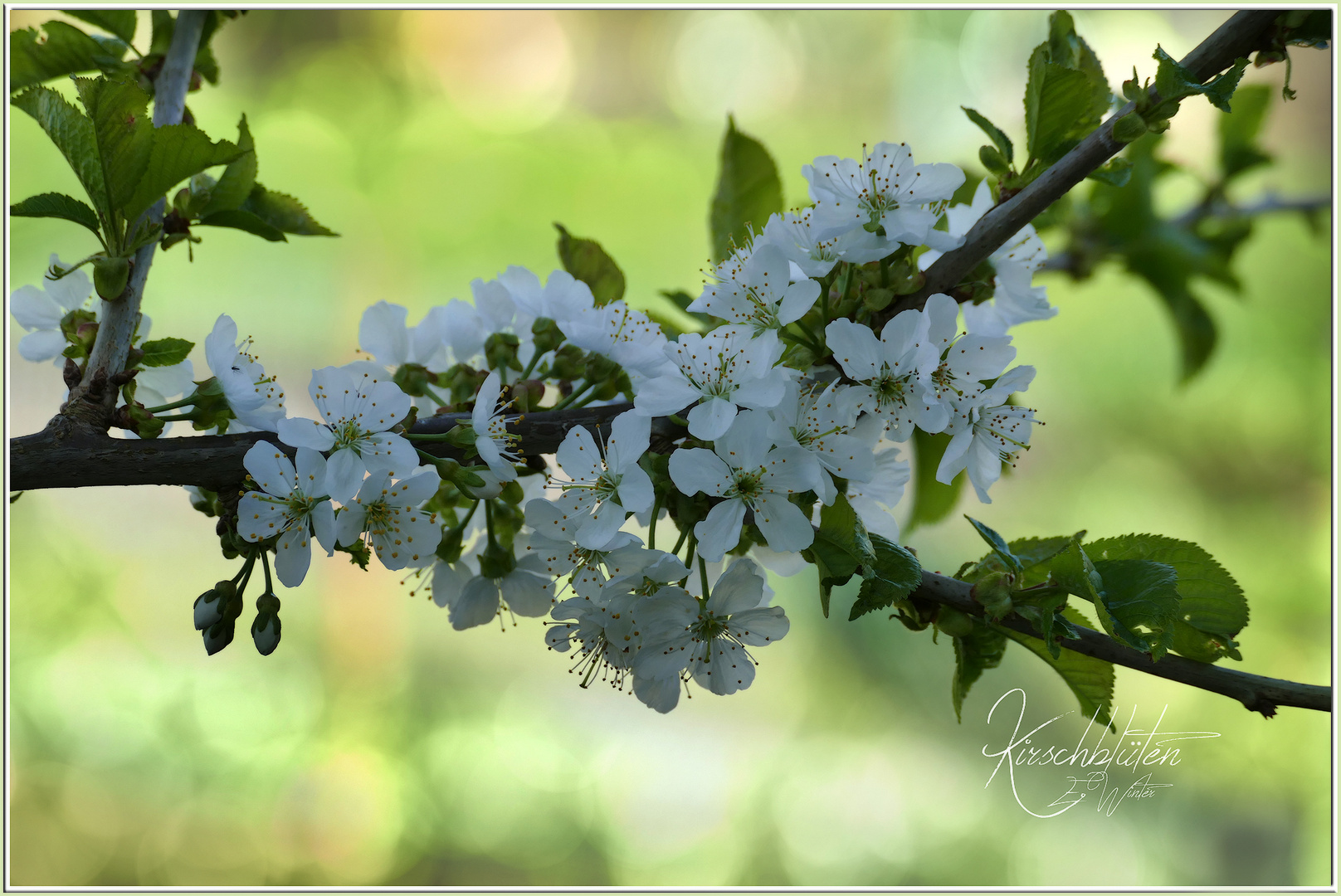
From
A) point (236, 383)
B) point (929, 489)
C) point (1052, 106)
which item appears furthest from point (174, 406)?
point (929, 489)

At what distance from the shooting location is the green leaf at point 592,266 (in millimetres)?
737

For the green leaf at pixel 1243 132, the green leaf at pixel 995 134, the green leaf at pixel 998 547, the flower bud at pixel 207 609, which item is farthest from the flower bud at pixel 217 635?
the green leaf at pixel 1243 132

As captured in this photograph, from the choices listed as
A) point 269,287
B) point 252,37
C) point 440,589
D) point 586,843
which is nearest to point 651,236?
point 269,287

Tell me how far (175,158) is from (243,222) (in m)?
0.10

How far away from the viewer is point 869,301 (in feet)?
1.89

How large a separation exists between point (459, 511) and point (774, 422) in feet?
0.97

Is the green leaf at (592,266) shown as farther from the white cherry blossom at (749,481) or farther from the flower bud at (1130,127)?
the flower bud at (1130,127)

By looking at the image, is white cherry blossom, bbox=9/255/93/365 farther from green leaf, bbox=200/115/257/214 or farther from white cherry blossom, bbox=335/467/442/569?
white cherry blossom, bbox=335/467/442/569

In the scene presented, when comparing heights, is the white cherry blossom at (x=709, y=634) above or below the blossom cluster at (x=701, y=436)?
below

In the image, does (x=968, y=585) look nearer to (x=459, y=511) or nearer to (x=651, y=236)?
(x=459, y=511)

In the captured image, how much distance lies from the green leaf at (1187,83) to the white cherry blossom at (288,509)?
21.2 inches

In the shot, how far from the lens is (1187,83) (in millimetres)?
512

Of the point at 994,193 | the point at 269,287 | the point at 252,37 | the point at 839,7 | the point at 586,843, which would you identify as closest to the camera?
the point at 994,193

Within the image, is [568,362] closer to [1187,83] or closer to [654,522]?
[654,522]
